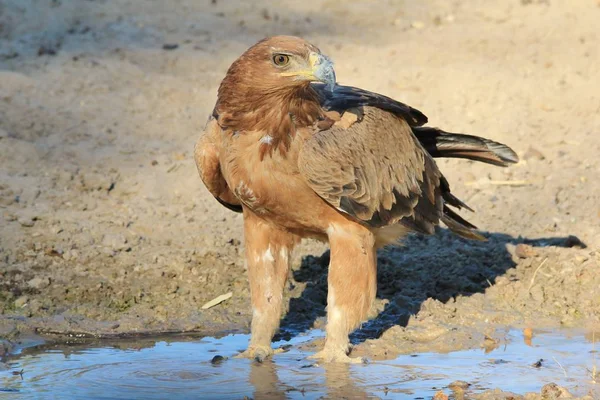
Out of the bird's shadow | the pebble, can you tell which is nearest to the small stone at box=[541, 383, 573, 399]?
the pebble

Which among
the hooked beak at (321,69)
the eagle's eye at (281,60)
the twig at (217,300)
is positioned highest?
the eagle's eye at (281,60)

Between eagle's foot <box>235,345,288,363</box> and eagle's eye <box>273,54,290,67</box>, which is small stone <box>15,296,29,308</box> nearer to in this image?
eagle's foot <box>235,345,288,363</box>

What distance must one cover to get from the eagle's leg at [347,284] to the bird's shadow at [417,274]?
2.01 feet

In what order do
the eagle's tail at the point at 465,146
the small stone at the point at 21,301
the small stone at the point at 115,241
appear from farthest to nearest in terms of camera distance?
the small stone at the point at 115,241 → the eagle's tail at the point at 465,146 → the small stone at the point at 21,301

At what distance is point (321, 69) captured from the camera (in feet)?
18.6

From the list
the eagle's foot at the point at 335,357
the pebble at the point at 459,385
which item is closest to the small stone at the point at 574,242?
the eagle's foot at the point at 335,357

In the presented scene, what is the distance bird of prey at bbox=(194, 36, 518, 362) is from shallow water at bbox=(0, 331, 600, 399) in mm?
308

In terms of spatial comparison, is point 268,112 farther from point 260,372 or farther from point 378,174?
point 260,372

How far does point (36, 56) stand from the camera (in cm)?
1178

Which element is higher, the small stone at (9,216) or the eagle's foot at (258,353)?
the small stone at (9,216)

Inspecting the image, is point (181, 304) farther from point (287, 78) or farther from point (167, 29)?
point (167, 29)

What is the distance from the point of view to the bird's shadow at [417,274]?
295 inches

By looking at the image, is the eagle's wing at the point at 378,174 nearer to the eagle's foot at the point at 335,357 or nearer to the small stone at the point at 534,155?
the eagle's foot at the point at 335,357

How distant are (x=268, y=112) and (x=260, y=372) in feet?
5.13
